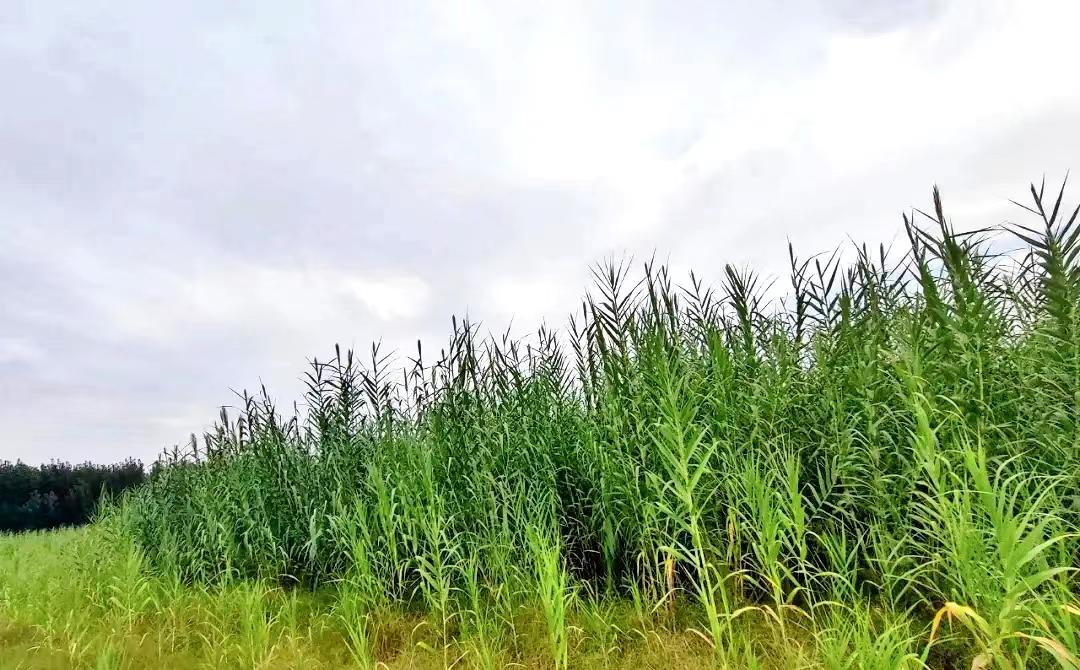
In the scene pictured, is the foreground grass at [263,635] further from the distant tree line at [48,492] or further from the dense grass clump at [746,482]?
the distant tree line at [48,492]

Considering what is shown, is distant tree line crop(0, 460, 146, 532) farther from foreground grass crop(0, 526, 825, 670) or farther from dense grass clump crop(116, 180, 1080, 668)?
dense grass clump crop(116, 180, 1080, 668)

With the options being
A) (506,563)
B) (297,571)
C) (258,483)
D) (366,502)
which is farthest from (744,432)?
(258,483)

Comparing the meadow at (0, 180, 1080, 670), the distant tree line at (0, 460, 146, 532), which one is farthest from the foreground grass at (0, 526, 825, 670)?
the distant tree line at (0, 460, 146, 532)

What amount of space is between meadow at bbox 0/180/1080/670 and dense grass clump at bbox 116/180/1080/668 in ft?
0.08

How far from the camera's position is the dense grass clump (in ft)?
9.89

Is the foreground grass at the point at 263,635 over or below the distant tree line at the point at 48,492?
below

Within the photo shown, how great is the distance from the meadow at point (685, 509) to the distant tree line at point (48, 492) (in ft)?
40.0

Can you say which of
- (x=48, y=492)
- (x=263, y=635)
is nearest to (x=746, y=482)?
(x=263, y=635)

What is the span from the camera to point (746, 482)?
3412 mm

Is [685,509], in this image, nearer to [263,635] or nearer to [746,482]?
[746,482]

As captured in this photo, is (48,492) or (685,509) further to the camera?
(48,492)

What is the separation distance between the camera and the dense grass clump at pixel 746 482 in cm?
302

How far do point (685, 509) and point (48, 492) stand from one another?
19.2 m

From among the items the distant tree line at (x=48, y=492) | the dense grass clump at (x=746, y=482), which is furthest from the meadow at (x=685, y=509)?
the distant tree line at (x=48, y=492)
